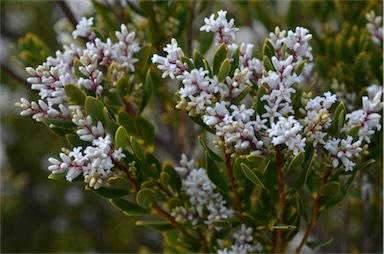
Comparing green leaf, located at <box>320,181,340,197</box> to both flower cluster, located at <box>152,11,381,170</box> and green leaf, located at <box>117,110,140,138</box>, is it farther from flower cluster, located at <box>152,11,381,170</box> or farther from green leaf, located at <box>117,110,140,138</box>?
green leaf, located at <box>117,110,140,138</box>

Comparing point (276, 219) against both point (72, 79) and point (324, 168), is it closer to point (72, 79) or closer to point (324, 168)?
point (324, 168)

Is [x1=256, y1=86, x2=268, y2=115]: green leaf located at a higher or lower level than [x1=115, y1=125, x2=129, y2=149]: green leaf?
higher

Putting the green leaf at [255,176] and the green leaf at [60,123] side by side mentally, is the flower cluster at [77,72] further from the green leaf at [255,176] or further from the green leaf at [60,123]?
the green leaf at [255,176]

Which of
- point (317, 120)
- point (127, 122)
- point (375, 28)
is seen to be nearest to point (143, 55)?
point (127, 122)

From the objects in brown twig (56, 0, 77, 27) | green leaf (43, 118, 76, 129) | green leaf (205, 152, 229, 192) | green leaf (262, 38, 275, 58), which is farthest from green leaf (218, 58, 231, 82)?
brown twig (56, 0, 77, 27)

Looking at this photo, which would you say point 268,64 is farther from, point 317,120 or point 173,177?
point 173,177

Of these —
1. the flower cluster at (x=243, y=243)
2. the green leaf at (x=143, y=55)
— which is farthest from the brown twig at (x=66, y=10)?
the flower cluster at (x=243, y=243)
